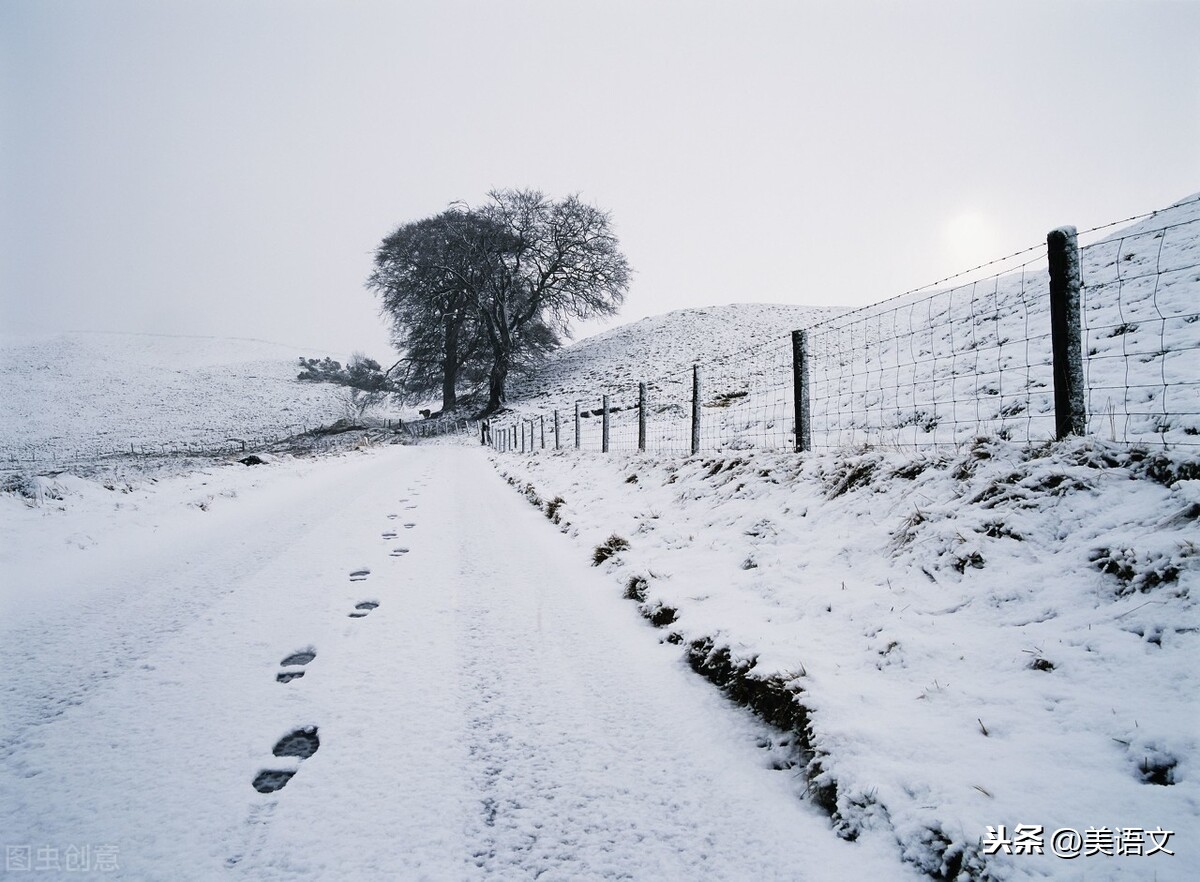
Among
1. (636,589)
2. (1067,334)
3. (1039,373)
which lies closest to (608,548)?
(636,589)

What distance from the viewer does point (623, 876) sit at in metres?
1.20

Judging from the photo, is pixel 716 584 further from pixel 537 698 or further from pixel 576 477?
pixel 576 477

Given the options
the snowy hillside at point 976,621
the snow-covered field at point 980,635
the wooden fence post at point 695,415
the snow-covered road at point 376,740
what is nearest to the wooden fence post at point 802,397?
the snowy hillside at point 976,621

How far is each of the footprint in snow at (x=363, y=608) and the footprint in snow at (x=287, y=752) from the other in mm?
1023

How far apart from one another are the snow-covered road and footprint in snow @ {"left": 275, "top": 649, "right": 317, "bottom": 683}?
12 mm

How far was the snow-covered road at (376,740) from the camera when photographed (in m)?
1.24

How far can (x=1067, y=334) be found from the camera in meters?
2.76

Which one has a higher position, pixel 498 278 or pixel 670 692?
pixel 498 278

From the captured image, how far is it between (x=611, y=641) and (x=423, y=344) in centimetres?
3183

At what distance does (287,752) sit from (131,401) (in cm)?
4854

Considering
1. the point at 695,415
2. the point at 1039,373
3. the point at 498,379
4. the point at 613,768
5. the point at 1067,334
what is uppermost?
the point at 498,379

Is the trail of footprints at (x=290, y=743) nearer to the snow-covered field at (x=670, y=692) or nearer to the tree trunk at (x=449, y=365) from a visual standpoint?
the snow-covered field at (x=670, y=692)

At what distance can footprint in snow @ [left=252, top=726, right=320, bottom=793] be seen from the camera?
1451 mm

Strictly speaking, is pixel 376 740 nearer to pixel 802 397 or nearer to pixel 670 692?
pixel 670 692
